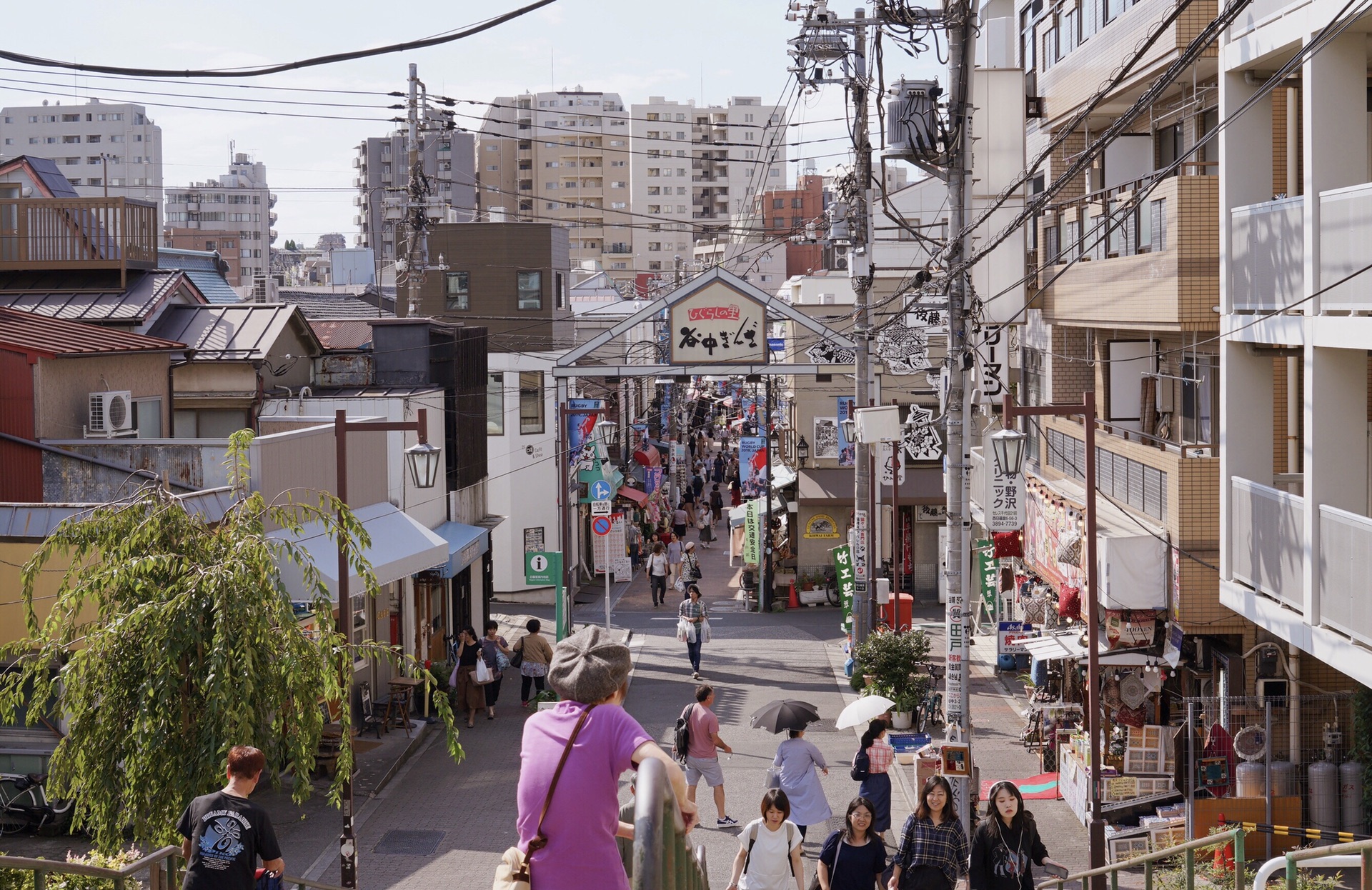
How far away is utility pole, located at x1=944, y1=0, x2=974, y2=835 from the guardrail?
7.00 m

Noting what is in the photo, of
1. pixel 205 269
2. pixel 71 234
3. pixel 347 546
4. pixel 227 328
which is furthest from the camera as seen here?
pixel 205 269

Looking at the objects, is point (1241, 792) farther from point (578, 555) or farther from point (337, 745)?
point (578, 555)

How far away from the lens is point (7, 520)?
567 inches

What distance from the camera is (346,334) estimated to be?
2877cm

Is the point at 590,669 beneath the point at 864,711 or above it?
above

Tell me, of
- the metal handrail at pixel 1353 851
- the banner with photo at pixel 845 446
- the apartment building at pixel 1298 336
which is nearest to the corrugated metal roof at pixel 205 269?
→ the banner with photo at pixel 845 446

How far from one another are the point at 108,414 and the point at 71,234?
694 centimetres

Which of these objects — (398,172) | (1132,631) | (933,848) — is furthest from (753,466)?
(398,172)

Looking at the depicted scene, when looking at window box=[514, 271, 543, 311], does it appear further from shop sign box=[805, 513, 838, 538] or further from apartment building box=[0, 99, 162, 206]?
apartment building box=[0, 99, 162, 206]

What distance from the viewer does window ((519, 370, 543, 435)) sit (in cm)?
3431

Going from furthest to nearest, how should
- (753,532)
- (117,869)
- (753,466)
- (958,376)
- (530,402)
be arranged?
(753,466) → (530,402) → (753,532) → (958,376) → (117,869)

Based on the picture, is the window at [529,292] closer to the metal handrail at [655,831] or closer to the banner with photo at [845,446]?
the banner with photo at [845,446]

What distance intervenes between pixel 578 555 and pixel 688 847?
33253 mm

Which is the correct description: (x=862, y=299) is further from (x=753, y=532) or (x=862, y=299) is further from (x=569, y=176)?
(x=569, y=176)
